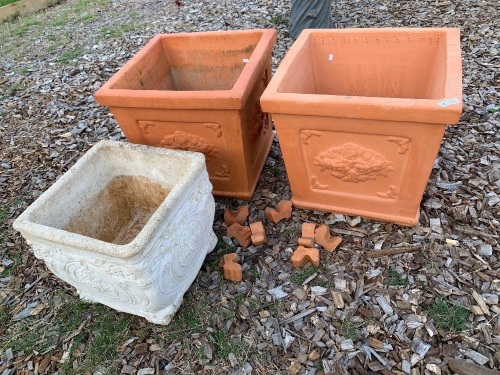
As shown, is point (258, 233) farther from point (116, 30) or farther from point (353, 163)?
point (116, 30)

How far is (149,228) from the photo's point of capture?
60.3 inches

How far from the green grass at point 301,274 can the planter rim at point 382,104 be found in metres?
0.79

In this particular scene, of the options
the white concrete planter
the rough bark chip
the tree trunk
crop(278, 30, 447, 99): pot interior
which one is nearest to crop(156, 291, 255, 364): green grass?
the white concrete planter

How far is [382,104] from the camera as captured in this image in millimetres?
1662

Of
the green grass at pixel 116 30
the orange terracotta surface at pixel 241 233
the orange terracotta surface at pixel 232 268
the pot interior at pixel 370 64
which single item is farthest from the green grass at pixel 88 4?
the orange terracotta surface at pixel 232 268

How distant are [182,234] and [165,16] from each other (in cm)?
392

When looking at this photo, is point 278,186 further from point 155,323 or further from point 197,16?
point 197,16

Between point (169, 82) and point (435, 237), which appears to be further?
point (169, 82)

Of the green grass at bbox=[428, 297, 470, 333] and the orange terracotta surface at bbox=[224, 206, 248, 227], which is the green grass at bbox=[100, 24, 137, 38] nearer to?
the orange terracotta surface at bbox=[224, 206, 248, 227]

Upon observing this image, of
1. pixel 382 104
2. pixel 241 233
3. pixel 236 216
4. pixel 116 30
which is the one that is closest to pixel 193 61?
pixel 236 216

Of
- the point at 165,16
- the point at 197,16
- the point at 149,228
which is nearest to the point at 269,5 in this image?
the point at 197,16

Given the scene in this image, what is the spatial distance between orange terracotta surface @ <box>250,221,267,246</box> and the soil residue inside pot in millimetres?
515

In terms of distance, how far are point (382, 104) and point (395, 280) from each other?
85cm

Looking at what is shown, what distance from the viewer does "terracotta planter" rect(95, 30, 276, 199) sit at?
2.04 m
